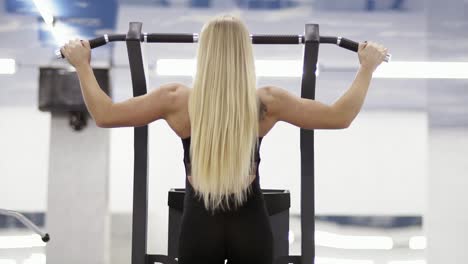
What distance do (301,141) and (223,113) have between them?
0.64 m

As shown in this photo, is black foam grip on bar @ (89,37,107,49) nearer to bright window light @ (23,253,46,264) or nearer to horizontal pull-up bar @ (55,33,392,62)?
horizontal pull-up bar @ (55,33,392,62)

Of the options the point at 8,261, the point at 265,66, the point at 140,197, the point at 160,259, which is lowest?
the point at 8,261

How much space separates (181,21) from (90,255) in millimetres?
2855

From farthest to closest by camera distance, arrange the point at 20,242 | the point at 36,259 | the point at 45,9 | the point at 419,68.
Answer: the point at 20,242 → the point at 36,259 → the point at 419,68 → the point at 45,9

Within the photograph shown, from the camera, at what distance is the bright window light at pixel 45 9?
16.6ft

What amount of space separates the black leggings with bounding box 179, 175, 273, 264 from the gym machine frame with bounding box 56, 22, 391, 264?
1.62ft

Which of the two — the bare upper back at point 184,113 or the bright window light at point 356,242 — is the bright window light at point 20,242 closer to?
the bright window light at point 356,242

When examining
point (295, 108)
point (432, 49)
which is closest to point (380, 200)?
point (432, 49)

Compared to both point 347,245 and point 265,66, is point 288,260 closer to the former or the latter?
point 265,66

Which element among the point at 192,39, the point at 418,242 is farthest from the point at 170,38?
the point at 418,242

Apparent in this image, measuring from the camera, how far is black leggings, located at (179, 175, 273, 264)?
1.78 metres

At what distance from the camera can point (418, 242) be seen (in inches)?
353

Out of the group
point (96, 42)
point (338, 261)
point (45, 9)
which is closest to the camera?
point (96, 42)

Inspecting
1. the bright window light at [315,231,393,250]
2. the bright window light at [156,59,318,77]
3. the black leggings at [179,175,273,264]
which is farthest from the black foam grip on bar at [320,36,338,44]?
the bright window light at [315,231,393,250]
